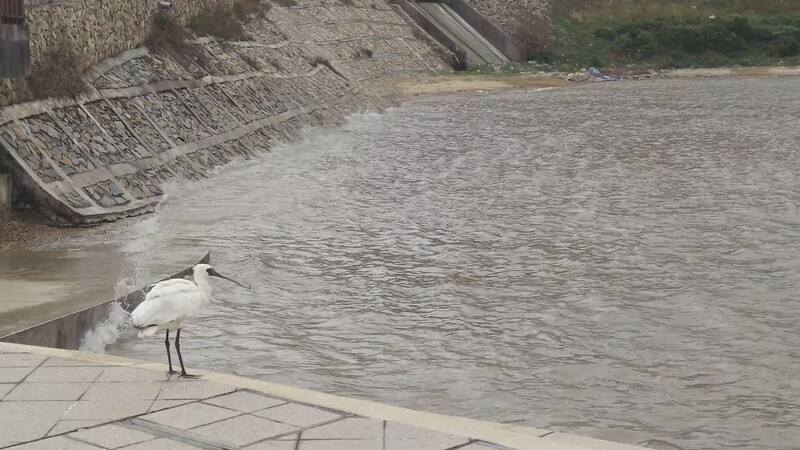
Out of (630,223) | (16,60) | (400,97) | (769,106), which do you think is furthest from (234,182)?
(769,106)

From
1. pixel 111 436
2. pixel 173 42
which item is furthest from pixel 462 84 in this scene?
pixel 111 436

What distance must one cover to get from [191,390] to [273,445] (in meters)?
1.42

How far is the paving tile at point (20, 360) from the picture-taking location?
819cm

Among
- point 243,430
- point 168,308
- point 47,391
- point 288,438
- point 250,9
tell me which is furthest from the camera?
point 250,9

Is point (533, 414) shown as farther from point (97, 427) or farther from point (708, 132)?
point (708, 132)

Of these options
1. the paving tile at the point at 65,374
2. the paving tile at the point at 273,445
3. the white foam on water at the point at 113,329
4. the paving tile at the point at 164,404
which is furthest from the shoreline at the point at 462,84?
the paving tile at the point at 273,445

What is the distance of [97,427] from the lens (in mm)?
6797

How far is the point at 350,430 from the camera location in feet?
22.2

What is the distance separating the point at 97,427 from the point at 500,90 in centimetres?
4313

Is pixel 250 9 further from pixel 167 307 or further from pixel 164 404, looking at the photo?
pixel 164 404

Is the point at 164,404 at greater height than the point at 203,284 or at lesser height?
lesser

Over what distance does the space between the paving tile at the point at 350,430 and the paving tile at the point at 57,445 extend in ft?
4.19

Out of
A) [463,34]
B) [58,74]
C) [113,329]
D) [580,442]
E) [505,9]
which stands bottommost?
[113,329]

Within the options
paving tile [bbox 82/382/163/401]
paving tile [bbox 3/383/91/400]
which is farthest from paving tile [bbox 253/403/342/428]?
paving tile [bbox 3/383/91/400]
